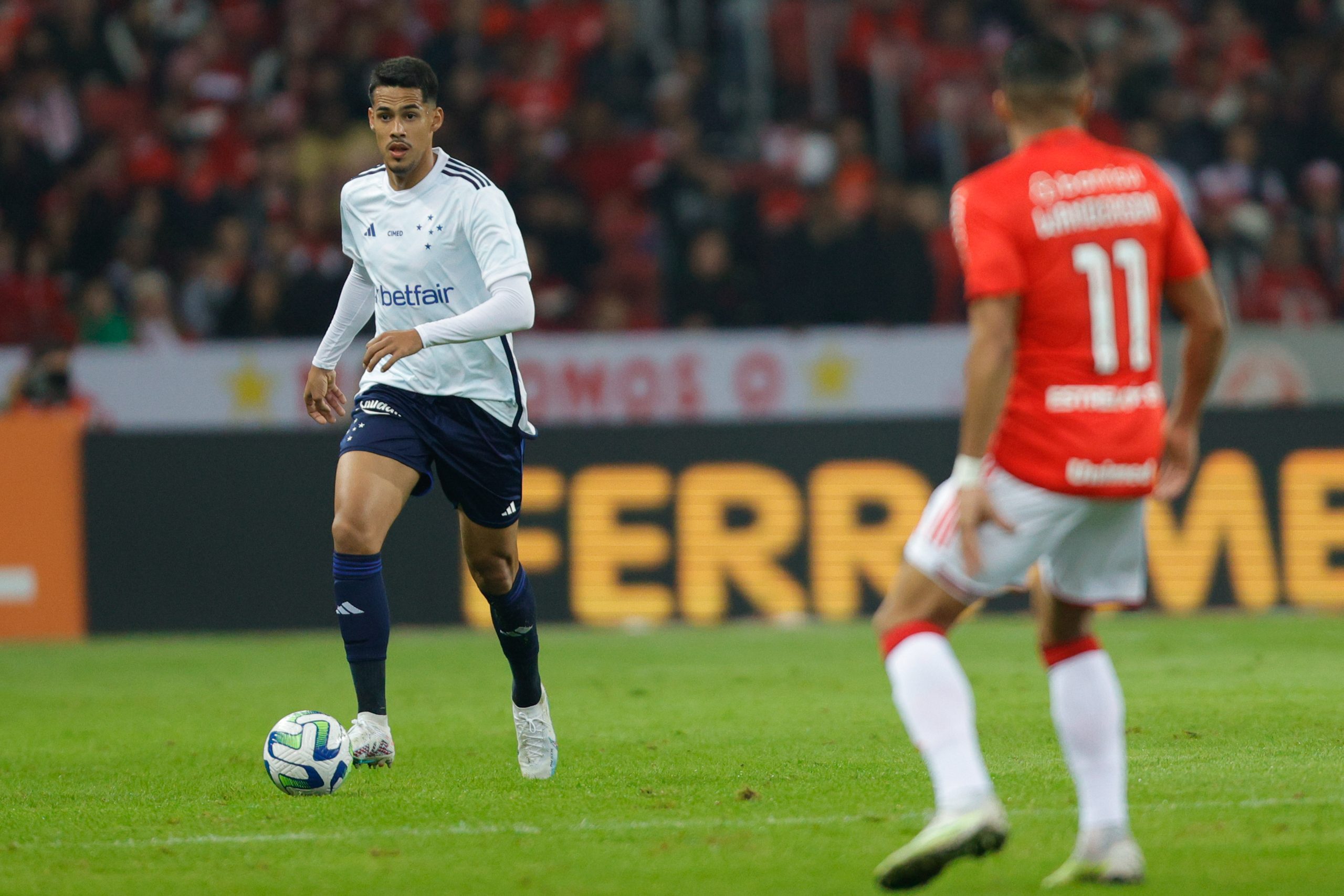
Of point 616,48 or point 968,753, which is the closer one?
point 968,753

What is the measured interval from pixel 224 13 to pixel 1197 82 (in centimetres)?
879

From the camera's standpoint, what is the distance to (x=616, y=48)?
16.5 meters

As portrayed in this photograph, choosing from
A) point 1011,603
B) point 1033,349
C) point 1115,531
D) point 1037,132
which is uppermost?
point 1037,132

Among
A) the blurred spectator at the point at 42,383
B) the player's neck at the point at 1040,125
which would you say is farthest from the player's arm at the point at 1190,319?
the blurred spectator at the point at 42,383

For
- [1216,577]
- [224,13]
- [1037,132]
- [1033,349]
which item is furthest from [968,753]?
[224,13]

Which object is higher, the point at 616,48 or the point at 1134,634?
the point at 616,48

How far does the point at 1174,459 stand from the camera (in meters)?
4.59

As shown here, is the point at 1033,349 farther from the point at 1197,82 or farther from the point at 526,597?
the point at 1197,82

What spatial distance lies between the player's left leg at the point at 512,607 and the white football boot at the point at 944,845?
245cm

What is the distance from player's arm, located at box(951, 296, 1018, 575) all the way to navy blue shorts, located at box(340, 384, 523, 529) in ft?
8.40

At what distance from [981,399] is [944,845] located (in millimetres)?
977

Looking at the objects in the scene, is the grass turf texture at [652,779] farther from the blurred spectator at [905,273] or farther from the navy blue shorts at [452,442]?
the blurred spectator at [905,273]

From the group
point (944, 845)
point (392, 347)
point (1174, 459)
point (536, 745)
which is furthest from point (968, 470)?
point (536, 745)

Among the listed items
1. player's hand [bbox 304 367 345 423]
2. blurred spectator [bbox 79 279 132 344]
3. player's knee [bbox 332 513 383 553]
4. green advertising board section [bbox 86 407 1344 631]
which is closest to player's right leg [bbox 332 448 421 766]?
player's knee [bbox 332 513 383 553]
